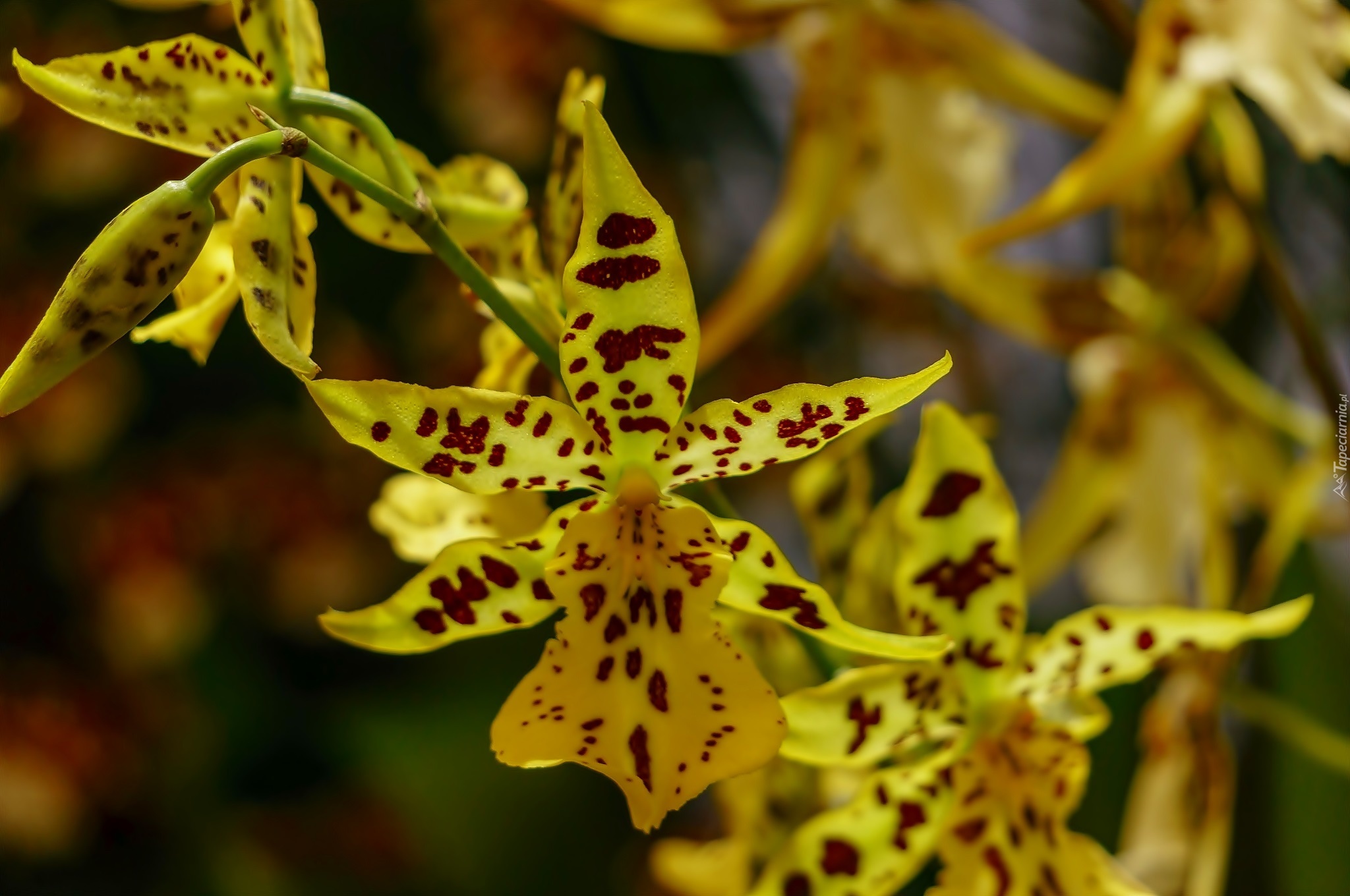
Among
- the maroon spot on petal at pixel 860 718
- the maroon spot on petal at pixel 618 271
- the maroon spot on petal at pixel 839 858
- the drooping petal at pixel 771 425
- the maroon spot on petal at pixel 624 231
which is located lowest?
the maroon spot on petal at pixel 839 858

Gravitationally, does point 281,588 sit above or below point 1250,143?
below

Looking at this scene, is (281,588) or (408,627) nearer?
(408,627)

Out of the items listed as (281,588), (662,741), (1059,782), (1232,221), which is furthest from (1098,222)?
(662,741)

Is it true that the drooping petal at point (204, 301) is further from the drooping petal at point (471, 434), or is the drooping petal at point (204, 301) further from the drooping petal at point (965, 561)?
the drooping petal at point (965, 561)

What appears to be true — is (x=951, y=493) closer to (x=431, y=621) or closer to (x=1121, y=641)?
(x=1121, y=641)

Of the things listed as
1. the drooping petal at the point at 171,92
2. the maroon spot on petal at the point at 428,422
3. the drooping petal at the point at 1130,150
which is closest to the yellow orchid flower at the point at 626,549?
the maroon spot on petal at the point at 428,422

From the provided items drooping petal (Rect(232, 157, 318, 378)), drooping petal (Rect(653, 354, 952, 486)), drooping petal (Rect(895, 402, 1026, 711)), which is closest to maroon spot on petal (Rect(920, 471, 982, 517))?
drooping petal (Rect(895, 402, 1026, 711))

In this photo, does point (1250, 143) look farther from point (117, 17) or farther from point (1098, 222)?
point (117, 17)
